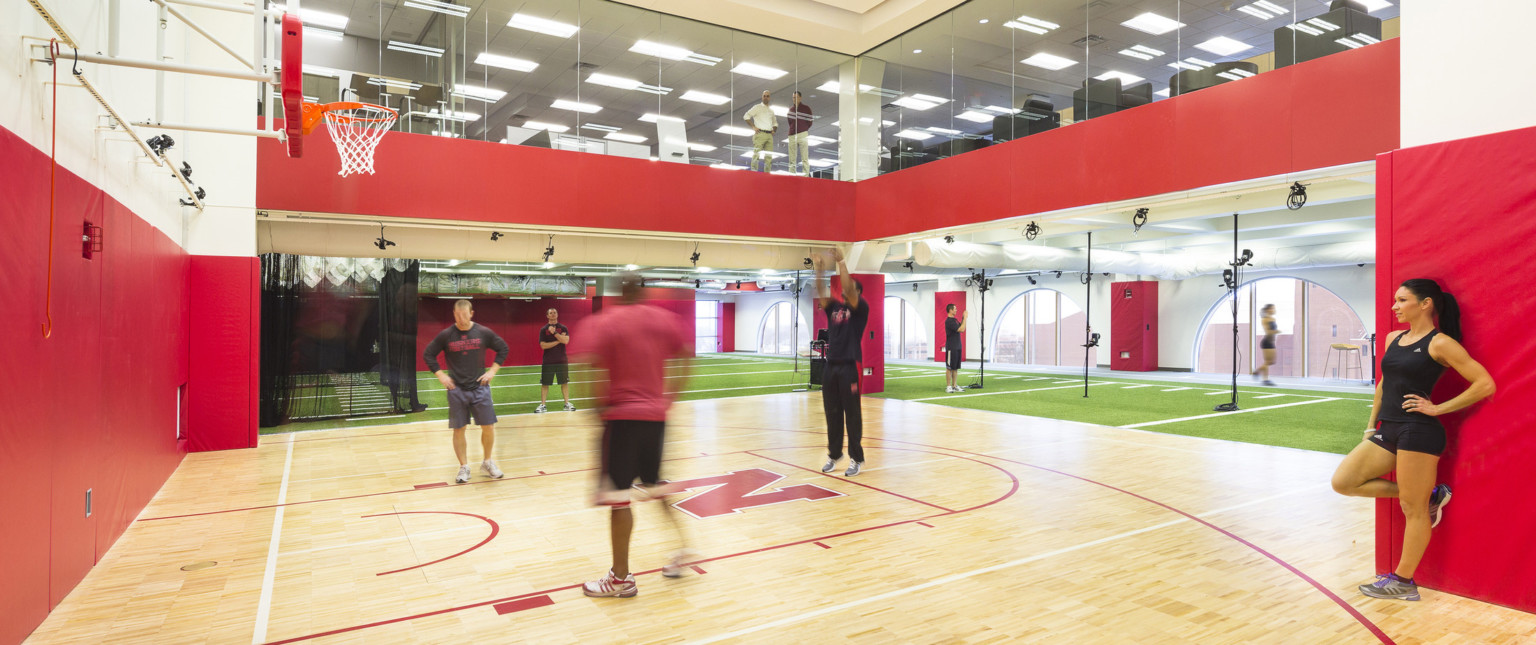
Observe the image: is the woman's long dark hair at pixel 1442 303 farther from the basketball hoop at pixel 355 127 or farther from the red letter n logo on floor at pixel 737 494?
the basketball hoop at pixel 355 127

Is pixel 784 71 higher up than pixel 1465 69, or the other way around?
pixel 784 71

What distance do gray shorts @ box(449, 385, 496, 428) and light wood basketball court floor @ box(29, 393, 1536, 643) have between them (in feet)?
1.83

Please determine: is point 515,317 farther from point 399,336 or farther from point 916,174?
point 916,174

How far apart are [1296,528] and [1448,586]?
1.25 m

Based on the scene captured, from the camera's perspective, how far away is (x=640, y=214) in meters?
11.4

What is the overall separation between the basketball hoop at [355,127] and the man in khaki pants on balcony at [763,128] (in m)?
5.92

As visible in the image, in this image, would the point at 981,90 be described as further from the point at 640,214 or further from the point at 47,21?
the point at 47,21

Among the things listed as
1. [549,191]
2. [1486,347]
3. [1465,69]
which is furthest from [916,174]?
[1486,347]

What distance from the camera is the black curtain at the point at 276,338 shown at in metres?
10.1

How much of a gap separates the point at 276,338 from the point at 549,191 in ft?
14.0

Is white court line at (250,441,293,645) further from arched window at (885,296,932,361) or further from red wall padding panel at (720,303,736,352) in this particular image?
red wall padding panel at (720,303,736,352)

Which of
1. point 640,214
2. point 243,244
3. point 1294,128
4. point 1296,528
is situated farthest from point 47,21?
point 1294,128

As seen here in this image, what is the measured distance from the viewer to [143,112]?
18.3ft

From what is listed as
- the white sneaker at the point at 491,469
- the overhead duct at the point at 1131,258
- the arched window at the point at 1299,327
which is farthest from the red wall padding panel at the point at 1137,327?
the white sneaker at the point at 491,469
